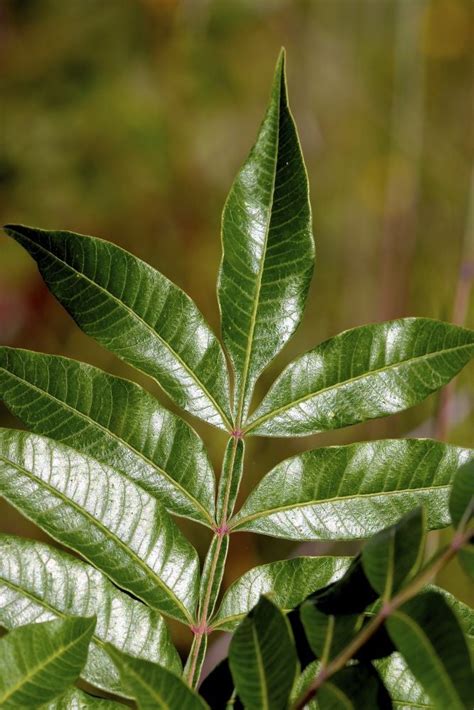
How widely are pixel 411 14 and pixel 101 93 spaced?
0.72 m

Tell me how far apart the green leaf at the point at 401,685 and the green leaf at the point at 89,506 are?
0.13 m

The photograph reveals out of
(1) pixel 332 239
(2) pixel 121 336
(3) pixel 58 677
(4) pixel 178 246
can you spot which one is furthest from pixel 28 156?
(3) pixel 58 677

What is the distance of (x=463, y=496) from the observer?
372mm

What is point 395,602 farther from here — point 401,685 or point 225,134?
point 225,134

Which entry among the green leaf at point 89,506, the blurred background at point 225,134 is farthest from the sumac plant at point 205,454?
the blurred background at point 225,134

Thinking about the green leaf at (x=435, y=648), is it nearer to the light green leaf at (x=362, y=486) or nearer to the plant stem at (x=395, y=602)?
the plant stem at (x=395, y=602)

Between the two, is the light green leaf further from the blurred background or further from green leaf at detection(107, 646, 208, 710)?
the blurred background

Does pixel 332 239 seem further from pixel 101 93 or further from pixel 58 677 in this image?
pixel 58 677

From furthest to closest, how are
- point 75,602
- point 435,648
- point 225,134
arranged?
point 225,134, point 75,602, point 435,648

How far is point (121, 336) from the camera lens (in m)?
0.49

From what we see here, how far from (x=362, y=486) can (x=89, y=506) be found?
6.2 inches

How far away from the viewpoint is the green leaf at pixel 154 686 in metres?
0.35

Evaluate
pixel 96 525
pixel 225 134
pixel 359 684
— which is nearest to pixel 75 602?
pixel 96 525

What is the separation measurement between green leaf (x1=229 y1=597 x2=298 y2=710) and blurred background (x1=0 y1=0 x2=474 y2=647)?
1.24 meters
